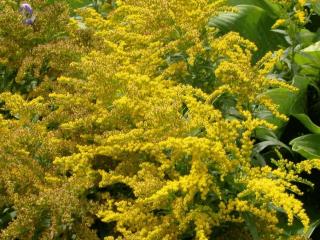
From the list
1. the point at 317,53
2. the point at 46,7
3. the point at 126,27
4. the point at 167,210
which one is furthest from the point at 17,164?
the point at 317,53

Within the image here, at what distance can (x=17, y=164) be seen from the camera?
8.27 ft

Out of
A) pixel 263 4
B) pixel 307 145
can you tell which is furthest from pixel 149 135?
pixel 263 4

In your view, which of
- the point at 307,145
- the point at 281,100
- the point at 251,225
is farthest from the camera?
the point at 281,100

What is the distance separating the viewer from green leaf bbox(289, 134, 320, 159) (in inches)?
109

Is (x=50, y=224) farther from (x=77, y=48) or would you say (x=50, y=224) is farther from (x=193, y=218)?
(x=77, y=48)

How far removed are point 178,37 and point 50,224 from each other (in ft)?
3.50

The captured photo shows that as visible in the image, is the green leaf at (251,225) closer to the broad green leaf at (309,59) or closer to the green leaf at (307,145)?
the green leaf at (307,145)

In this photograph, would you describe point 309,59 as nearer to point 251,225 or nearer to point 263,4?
point 263,4

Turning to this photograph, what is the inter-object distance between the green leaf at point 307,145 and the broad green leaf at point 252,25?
2.72ft

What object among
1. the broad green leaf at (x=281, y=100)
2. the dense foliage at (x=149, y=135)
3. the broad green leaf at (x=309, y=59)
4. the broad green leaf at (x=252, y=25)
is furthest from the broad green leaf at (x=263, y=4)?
the broad green leaf at (x=281, y=100)

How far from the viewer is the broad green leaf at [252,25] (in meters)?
3.56

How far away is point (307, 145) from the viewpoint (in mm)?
2855

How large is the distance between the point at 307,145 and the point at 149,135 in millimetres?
834

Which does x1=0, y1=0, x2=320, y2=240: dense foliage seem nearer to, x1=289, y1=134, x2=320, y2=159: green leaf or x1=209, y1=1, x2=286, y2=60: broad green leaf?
x1=289, y1=134, x2=320, y2=159: green leaf
